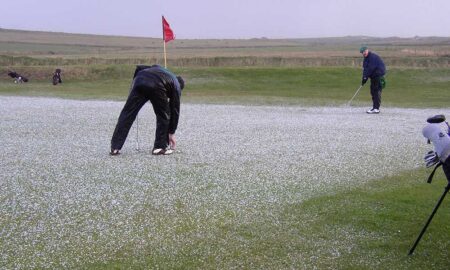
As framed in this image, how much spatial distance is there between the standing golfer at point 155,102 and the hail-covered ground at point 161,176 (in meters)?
0.47

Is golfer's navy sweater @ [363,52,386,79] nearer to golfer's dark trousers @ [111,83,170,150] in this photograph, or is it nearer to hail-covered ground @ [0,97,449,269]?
hail-covered ground @ [0,97,449,269]

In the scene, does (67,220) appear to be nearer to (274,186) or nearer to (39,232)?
(39,232)

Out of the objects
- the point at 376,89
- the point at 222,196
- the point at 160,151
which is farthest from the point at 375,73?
the point at 222,196

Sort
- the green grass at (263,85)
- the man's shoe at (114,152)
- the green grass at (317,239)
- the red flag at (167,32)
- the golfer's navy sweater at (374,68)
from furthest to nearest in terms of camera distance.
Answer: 1. the green grass at (263,85)
2. the golfer's navy sweater at (374,68)
3. the red flag at (167,32)
4. the man's shoe at (114,152)
5. the green grass at (317,239)

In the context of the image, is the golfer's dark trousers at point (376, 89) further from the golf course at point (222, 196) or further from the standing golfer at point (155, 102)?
the standing golfer at point (155, 102)

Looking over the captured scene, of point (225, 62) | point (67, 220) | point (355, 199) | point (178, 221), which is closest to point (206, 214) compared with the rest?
point (178, 221)

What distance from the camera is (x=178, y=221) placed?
8.23m

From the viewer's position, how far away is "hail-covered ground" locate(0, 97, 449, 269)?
296 inches

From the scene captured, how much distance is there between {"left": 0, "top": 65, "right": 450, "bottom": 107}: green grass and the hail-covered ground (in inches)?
446

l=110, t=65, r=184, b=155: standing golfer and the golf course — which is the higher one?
l=110, t=65, r=184, b=155: standing golfer

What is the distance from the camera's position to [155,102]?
1279cm

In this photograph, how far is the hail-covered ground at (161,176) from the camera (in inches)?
296

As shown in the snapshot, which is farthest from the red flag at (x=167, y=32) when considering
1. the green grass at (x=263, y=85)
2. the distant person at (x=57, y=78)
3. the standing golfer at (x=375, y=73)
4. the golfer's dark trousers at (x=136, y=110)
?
the distant person at (x=57, y=78)

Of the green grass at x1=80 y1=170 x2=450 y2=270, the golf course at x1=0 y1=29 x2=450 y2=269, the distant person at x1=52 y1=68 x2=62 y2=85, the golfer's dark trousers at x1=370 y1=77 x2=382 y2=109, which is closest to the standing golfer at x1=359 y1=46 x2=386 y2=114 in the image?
the golfer's dark trousers at x1=370 y1=77 x2=382 y2=109
